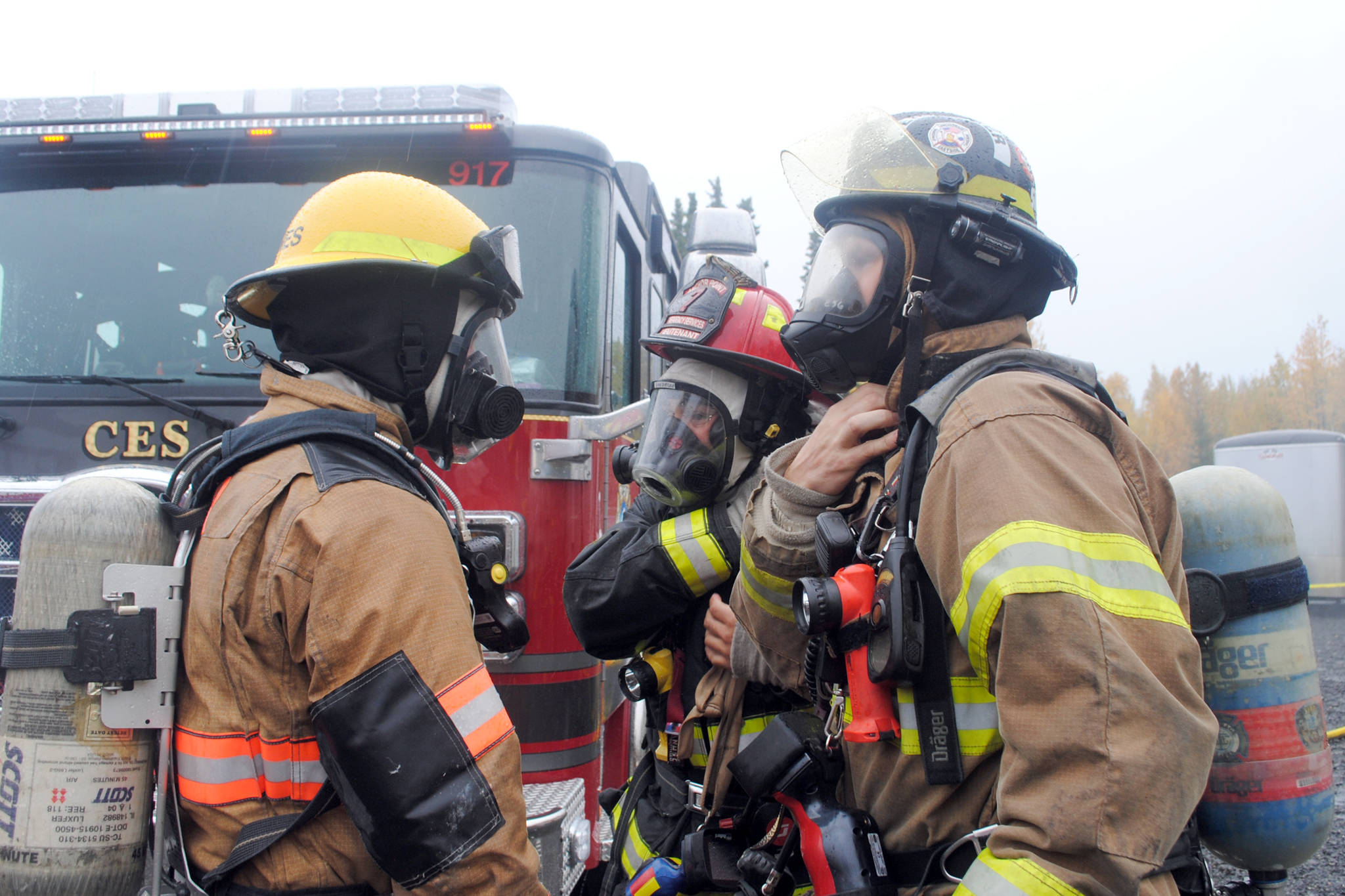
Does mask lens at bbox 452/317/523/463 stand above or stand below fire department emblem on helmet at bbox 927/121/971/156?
below

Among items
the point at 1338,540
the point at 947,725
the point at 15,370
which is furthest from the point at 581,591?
the point at 1338,540

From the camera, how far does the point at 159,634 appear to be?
1.44m

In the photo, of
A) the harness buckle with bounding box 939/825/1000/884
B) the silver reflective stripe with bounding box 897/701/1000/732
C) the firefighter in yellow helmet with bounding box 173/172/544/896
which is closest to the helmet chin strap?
the silver reflective stripe with bounding box 897/701/1000/732

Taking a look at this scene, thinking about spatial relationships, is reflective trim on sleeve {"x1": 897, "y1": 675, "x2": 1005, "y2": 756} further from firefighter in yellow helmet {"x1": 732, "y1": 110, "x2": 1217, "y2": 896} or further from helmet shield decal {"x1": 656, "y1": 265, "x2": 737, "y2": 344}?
helmet shield decal {"x1": 656, "y1": 265, "x2": 737, "y2": 344}

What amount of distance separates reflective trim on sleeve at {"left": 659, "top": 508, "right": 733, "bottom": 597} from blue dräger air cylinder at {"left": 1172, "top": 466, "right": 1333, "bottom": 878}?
3.42 feet

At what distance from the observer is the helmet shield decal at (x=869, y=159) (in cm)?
167

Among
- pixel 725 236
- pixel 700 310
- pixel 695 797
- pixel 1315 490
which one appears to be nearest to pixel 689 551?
pixel 695 797

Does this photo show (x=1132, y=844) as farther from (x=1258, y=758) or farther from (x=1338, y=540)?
(x=1338, y=540)

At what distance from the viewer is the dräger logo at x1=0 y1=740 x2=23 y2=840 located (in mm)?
1402

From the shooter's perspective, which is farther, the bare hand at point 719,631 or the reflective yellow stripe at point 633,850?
the reflective yellow stripe at point 633,850

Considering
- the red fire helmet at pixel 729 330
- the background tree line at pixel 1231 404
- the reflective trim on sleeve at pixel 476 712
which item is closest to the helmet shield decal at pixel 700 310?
the red fire helmet at pixel 729 330

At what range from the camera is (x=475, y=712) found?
1.44m

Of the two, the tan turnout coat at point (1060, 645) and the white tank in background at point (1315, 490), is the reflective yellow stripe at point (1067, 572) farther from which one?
the white tank in background at point (1315, 490)

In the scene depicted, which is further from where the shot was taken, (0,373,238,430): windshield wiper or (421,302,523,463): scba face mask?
(0,373,238,430): windshield wiper
